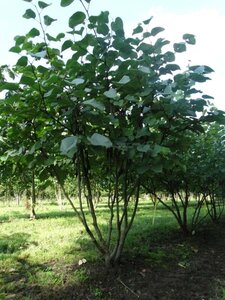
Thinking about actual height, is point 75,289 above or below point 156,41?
below

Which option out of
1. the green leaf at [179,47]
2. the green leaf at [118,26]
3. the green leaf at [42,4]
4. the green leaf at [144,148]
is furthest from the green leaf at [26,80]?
the green leaf at [179,47]

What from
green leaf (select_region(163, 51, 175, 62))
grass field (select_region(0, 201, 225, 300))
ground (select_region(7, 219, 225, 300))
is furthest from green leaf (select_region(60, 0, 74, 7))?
ground (select_region(7, 219, 225, 300))

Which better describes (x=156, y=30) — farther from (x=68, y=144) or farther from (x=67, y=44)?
(x=68, y=144)

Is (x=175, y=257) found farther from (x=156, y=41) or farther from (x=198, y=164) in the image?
(x=156, y=41)

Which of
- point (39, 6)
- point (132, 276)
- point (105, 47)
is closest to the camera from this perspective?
point (39, 6)

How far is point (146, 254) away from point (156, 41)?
261 cm

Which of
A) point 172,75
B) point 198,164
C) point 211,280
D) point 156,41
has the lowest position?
point 211,280

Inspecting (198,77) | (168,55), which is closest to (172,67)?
(168,55)

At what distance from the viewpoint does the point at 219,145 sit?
20.5 ft

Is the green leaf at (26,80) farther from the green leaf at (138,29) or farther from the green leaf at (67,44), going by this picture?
the green leaf at (138,29)

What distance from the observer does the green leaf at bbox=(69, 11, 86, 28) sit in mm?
2301

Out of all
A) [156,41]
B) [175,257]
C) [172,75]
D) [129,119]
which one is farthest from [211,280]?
[156,41]

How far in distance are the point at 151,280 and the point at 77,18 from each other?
238 centimetres

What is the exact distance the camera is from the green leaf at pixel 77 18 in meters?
2.30
